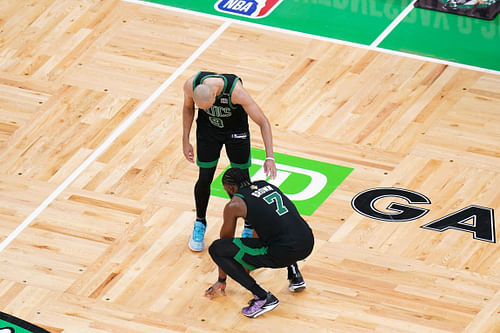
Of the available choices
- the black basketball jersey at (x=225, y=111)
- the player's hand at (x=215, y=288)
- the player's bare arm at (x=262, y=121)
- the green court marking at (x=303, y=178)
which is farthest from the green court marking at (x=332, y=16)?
the player's hand at (x=215, y=288)

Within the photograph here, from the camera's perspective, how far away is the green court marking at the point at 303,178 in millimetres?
13102

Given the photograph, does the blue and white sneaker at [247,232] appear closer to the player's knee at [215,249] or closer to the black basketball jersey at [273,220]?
the player's knee at [215,249]

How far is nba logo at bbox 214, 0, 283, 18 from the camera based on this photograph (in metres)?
16.7

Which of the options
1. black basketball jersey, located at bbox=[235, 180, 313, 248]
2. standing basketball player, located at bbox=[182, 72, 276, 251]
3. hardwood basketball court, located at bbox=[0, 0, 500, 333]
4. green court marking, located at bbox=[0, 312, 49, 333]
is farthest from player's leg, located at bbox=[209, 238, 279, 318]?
green court marking, located at bbox=[0, 312, 49, 333]

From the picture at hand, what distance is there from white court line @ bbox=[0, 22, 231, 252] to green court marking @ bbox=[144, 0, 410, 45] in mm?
674

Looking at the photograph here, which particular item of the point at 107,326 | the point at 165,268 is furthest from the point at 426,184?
the point at 107,326

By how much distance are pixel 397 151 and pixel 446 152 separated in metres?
0.52

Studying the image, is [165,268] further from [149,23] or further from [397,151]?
[149,23]

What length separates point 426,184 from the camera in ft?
43.4

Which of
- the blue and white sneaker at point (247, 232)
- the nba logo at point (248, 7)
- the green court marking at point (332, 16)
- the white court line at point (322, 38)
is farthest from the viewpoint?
the nba logo at point (248, 7)

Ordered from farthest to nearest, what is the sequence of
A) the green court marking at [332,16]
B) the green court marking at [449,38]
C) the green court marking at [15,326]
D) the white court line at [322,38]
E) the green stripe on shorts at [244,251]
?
the green court marking at [332,16] → the green court marking at [449,38] → the white court line at [322,38] → the green court marking at [15,326] → the green stripe on shorts at [244,251]

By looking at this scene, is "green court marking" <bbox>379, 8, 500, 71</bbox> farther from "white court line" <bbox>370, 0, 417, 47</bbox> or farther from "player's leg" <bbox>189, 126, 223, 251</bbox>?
"player's leg" <bbox>189, 126, 223, 251</bbox>

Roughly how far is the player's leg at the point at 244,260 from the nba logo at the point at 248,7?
19.6ft

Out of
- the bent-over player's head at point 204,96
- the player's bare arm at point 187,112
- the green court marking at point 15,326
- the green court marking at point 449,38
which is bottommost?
the green court marking at point 449,38
